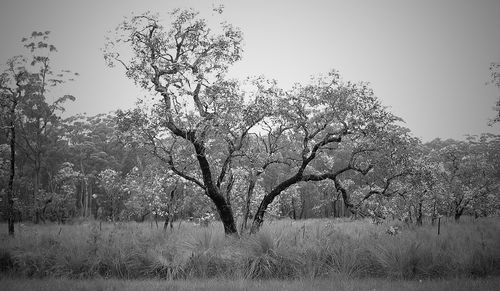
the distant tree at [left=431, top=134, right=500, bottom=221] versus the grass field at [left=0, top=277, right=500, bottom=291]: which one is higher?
the distant tree at [left=431, top=134, right=500, bottom=221]

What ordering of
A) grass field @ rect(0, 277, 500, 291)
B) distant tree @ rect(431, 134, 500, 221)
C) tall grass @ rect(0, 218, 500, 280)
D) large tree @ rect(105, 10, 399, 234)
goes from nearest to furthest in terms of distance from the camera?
grass field @ rect(0, 277, 500, 291), tall grass @ rect(0, 218, 500, 280), large tree @ rect(105, 10, 399, 234), distant tree @ rect(431, 134, 500, 221)

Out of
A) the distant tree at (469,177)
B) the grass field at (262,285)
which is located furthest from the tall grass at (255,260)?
the distant tree at (469,177)

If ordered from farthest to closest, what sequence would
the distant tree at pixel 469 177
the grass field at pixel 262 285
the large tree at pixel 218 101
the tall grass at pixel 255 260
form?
the distant tree at pixel 469 177
the large tree at pixel 218 101
the tall grass at pixel 255 260
the grass field at pixel 262 285

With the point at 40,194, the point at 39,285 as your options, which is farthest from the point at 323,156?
the point at 40,194

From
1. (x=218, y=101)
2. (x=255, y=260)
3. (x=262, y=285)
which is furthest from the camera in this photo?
(x=218, y=101)

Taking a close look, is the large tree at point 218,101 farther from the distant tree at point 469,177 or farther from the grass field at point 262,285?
the distant tree at point 469,177

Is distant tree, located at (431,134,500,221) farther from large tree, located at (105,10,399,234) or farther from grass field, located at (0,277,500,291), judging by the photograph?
grass field, located at (0,277,500,291)

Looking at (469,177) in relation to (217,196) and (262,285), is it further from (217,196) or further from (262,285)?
(262,285)

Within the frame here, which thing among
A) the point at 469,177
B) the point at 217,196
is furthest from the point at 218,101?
the point at 469,177

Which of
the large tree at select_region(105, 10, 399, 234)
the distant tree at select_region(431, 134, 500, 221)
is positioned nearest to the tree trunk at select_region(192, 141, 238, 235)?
the large tree at select_region(105, 10, 399, 234)

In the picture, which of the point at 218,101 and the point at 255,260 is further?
the point at 218,101

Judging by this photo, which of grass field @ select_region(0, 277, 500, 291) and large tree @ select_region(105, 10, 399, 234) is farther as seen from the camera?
large tree @ select_region(105, 10, 399, 234)

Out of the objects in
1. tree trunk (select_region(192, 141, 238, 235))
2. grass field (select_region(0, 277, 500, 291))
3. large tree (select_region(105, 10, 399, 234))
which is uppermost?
large tree (select_region(105, 10, 399, 234))

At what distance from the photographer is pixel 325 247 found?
10633 mm
